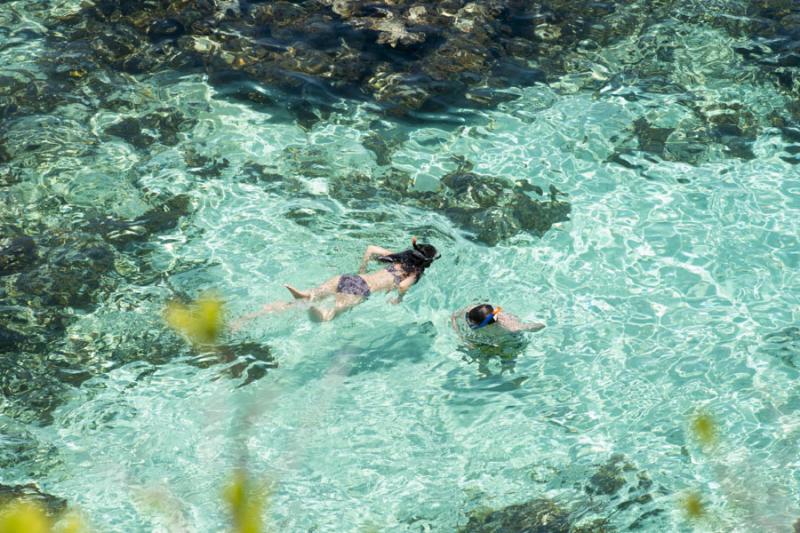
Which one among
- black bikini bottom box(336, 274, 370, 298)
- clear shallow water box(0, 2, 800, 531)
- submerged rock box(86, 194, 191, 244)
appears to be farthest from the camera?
submerged rock box(86, 194, 191, 244)

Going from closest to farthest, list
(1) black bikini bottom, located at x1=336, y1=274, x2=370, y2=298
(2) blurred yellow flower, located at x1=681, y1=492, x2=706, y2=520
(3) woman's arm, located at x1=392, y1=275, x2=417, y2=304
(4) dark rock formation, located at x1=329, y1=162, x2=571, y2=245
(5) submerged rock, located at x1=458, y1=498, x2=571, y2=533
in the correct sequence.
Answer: (5) submerged rock, located at x1=458, y1=498, x2=571, y2=533 < (2) blurred yellow flower, located at x1=681, y1=492, x2=706, y2=520 < (1) black bikini bottom, located at x1=336, y1=274, x2=370, y2=298 < (3) woman's arm, located at x1=392, y1=275, x2=417, y2=304 < (4) dark rock formation, located at x1=329, y1=162, x2=571, y2=245

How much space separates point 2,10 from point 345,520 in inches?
483

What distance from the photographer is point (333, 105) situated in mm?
14633

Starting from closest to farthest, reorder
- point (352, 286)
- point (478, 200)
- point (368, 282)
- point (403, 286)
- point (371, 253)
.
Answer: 1. point (352, 286)
2. point (368, 282)
3. point (403, 286)
4. point (371, 253)
5. point (478, 200)

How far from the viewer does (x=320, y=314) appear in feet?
36.0

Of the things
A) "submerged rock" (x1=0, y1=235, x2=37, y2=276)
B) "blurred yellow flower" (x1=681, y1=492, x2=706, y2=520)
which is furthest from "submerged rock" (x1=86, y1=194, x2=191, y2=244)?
"blurred yellow flower" (x1=681, y1=492, x2=706, y2=520)

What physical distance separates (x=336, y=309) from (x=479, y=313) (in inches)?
73.4

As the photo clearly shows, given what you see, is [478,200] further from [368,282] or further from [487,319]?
[487,319]

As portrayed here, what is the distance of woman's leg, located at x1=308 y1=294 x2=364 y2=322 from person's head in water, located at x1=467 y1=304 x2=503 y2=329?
1545 millimetres

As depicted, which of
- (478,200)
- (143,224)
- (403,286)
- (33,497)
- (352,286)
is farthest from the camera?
(478,200)

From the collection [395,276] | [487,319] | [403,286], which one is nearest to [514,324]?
[487,319]

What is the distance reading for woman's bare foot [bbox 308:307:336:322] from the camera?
1095 centimetres

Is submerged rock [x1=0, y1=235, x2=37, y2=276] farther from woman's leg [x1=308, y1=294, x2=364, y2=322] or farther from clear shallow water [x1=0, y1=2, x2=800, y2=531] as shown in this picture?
woman's leg [x1=308, y1=294, x2=364, y2=322]

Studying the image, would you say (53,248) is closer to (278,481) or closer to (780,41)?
(278,481)
